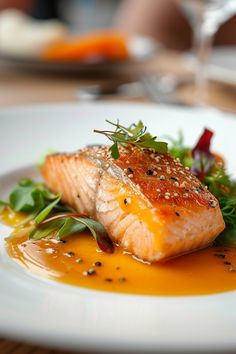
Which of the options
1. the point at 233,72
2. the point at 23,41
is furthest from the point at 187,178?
the point at 23,41

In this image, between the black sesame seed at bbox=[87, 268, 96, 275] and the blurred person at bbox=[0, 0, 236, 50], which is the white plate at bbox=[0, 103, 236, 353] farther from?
the blurred person at bbox=[0, 0, 236, 50]

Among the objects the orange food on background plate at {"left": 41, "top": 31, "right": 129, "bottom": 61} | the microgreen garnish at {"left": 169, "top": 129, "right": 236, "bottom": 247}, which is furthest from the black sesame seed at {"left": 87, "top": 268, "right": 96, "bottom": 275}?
the orange food on background plate at {"left": 41, "top": 31, "right": 129, "bottom": 61}

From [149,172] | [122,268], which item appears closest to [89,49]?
[149,172]

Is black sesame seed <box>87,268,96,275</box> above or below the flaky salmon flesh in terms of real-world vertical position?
below

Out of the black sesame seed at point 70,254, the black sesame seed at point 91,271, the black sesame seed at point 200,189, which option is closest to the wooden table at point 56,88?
the black sesame seed at point 200,189

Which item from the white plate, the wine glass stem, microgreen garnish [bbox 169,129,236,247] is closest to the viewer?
the white plate

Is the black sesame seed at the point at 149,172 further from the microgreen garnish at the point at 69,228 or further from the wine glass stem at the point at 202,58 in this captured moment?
the wine glass stem at the point at 202,58

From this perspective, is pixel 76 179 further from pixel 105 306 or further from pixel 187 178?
pixel 105 306
